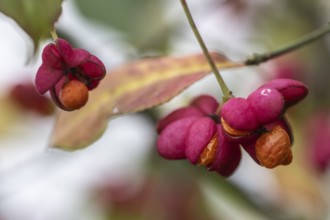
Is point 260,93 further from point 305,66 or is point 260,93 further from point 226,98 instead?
point 305,66

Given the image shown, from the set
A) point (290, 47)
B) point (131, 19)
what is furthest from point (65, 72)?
point (131, 19)

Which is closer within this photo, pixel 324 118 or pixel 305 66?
pixel 324 118

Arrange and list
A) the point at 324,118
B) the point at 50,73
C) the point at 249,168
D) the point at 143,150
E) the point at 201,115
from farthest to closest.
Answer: the point at 249,168, the point at 143,150, the point at 324,118, the point at 201,115, the point at 50,73

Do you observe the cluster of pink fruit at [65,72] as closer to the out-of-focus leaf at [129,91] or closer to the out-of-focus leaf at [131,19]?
the out-of-focus leaf at [129,91]

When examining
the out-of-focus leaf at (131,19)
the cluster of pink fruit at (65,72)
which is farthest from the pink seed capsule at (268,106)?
the out-of-focus leaf at (131,19)

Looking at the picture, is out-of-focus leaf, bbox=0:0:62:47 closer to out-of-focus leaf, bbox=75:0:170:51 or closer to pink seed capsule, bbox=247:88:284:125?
pink seed capsule, bbox=247:88:284:125

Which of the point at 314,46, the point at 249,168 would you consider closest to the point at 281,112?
the point at 314,46

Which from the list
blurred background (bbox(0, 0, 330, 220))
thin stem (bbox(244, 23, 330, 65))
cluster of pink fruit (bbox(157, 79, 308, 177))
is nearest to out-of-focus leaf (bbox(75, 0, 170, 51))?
blurred background (bbox(0, 0, 330, 220))
